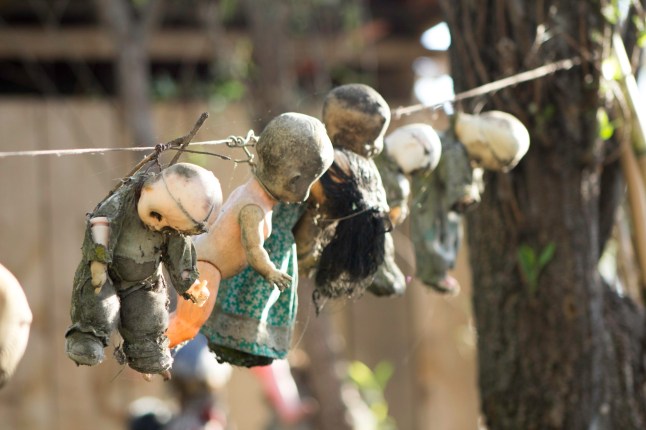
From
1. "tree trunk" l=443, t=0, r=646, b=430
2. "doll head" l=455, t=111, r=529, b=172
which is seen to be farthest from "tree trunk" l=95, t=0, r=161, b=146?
"doll head" l=455, t=111, r=529, b=172

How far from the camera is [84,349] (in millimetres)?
1486

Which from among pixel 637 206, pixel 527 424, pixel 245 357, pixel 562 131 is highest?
pixel 562 131

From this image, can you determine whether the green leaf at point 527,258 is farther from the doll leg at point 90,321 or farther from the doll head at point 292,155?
the doll leg at point 90,321

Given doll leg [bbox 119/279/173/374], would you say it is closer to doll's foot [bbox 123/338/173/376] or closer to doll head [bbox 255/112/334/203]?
doll's foot [bbox 123/338/173/376]

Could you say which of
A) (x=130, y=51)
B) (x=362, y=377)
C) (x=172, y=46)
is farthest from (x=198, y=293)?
(x=172, y=46)

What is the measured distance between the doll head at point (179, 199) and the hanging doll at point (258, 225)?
0.57 feet

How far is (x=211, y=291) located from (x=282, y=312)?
181mm

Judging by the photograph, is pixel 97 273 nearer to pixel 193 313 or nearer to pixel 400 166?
pixel 193 313

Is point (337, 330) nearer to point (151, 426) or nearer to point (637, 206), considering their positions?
point (151, 426)

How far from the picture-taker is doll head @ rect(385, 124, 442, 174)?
6.82 ft

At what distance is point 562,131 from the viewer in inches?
105

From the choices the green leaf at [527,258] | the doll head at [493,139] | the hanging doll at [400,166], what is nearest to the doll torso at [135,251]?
the hanging doll at [400,166]

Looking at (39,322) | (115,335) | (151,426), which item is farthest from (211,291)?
(39,322)

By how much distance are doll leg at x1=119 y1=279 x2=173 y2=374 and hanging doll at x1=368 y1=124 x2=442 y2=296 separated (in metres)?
→ 0.60
